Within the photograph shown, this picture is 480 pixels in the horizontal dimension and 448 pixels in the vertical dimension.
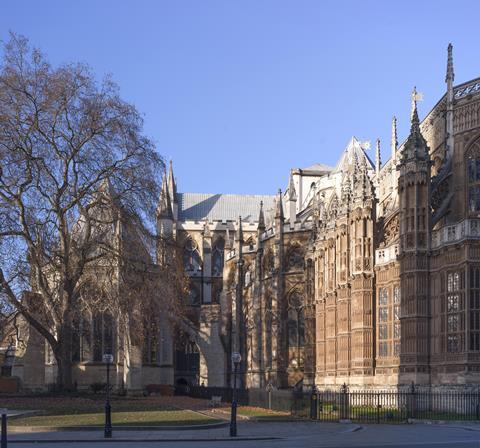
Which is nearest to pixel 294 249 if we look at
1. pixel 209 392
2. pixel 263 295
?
pixel 263 295

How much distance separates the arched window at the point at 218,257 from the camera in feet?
302

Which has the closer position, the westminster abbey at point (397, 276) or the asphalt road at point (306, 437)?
the asphalt road at point (306, 437)

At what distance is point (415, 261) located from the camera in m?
38.4

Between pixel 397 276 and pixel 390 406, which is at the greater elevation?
pixel 397 276

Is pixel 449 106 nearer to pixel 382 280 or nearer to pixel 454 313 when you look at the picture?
pixel 382 280

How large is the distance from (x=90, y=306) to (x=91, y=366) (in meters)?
26.0

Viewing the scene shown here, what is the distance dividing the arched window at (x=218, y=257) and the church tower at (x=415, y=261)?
175 feet

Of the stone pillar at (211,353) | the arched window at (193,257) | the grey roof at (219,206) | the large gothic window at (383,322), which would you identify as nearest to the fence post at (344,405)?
the large gothic window at (383,322)

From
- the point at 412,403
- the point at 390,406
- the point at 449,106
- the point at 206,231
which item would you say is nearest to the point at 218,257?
the point at 206,231

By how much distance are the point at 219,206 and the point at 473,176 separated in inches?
2375

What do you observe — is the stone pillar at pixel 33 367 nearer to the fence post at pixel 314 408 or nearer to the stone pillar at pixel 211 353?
the stone pillar at pixel 211 353

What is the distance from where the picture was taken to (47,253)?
40.3m

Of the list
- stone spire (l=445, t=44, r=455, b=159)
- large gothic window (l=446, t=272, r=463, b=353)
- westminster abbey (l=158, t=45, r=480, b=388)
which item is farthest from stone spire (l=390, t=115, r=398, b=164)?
large gothic window (l=446, t=272, r=463, b=353)

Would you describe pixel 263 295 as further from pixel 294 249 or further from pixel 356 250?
pixel 356 250
